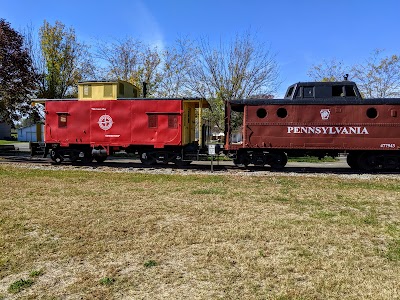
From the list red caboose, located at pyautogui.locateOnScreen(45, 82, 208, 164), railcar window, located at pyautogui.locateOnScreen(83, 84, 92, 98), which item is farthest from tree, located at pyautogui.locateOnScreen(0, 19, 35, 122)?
railcar window, located at pyautogui.locateOnScreen(83, 84, 92, 98)

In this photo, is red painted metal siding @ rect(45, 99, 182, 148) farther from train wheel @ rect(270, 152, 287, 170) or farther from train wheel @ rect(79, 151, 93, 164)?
train wheel @ rect(270, 152, 287, 170)

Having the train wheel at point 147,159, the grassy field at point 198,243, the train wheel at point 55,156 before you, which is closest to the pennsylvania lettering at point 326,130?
the grassy field at point 198,243

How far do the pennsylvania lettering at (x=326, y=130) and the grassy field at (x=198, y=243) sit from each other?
473 cm

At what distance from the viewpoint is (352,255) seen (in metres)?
4.79

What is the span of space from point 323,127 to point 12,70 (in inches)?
656

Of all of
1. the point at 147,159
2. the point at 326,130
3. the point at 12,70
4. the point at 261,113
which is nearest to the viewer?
the point at 326,130

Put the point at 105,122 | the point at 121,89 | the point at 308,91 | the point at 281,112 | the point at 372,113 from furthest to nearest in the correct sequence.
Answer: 1. the point at 121,89
2. the point at 105,122
3. the point at 308,91
4. the point at 281,112
5. the point at 372,113

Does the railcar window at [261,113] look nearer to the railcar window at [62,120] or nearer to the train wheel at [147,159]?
the train wheel at [147,159]

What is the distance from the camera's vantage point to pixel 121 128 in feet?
51.6

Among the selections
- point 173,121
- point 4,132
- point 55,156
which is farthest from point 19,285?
point 4,132

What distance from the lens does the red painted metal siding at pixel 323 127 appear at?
13.7 metres

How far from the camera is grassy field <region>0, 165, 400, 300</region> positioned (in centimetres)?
382

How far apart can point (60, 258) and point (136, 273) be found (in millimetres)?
1197

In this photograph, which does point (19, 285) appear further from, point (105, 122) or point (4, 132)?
point (4, 132)
